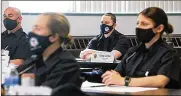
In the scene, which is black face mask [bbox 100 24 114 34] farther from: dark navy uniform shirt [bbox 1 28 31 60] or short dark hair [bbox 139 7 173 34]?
short dark hair [bbox 139 7 173 34]

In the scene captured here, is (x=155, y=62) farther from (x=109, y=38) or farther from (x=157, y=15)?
(x=109, y=38)

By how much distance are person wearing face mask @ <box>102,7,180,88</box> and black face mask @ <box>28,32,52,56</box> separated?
2.11ft

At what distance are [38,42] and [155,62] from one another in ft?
3.14

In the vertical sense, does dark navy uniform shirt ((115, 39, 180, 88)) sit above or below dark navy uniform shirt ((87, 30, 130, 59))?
above

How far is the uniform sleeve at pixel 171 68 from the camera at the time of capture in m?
2.21

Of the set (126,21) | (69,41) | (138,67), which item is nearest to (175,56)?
(138,67)

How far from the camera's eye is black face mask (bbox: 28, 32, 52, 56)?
1629 millimetres

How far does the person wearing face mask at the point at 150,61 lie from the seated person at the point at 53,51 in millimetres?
554

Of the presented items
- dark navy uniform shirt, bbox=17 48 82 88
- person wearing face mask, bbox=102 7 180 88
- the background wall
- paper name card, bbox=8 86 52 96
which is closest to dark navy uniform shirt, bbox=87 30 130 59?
the background wall

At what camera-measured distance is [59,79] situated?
1647 mm

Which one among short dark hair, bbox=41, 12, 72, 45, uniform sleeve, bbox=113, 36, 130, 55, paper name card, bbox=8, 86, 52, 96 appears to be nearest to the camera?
paper name card, bbox=8, 86, 52, 96

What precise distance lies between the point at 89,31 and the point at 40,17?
3.68 m

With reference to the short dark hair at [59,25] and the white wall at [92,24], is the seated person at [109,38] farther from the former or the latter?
the short dark hair at [59,25]

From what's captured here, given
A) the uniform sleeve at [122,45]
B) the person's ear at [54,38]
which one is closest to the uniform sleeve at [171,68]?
the person's ear at [54,38]
